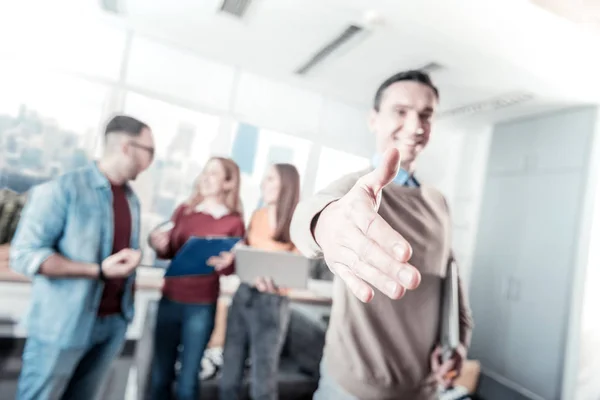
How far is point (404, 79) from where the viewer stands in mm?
798

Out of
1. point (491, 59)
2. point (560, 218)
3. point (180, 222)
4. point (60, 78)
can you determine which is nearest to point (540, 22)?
point (491, 59)

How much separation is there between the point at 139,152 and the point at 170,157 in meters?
0.07

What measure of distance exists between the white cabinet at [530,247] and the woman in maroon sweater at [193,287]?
2.79 ft

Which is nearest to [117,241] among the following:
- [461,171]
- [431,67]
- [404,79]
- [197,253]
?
[197,253]

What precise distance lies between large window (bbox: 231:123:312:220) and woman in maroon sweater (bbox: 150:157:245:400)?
25 mm

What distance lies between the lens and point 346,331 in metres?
0.75

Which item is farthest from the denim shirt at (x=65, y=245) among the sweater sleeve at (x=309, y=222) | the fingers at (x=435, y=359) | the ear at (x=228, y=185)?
the fingers at (x=435, y=359)

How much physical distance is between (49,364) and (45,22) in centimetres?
73

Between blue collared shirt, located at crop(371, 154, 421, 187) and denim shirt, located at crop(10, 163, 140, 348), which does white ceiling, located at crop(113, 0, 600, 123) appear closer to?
blue collared shirt, located at crop(371, 154, 421, 187)

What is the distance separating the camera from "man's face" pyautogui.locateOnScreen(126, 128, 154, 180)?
810mm

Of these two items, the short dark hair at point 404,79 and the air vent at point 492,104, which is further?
the air vent at point 492,104

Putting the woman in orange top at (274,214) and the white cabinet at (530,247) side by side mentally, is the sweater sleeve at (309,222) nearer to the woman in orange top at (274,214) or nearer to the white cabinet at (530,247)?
the woman in orange top at (274,214)

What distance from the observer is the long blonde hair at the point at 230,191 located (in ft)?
2.83

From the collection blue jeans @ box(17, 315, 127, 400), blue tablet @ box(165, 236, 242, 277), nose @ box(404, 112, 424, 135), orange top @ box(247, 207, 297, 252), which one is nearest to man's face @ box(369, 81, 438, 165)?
nose @ box(404, 112, 424, 135)
